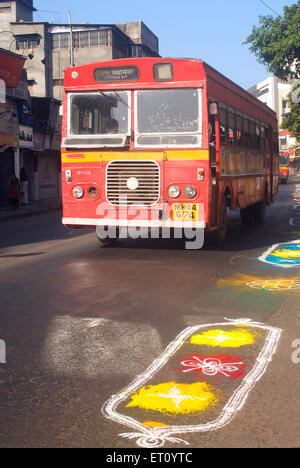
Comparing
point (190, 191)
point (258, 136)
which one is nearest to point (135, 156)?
point (190, 191)

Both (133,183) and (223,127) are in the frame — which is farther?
(223,127)

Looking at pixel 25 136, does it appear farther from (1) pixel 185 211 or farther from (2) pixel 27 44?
(1) pixel 185 211

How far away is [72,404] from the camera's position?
4004mm

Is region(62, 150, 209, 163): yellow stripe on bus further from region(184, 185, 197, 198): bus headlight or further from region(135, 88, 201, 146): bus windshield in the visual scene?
region(184, 185, 197, 198): bus headlight

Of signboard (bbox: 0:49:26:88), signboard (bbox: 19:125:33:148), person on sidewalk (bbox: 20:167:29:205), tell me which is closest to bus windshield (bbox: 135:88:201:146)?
signboard (bbox: 0:49:26:88)

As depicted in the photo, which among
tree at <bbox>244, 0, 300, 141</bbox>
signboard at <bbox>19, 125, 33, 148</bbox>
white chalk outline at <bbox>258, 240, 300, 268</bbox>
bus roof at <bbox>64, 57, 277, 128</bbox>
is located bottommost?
white chalk outline at <bbox>258, 240, 300, 268</bbox>

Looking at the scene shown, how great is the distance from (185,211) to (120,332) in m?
4.95

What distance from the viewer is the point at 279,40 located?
41500 millimetres

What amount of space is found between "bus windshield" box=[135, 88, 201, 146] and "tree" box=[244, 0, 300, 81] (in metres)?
32.8

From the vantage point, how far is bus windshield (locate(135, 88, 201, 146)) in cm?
1047

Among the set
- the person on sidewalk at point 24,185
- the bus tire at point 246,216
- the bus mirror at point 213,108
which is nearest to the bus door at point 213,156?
the bus mirror at point 213,108
